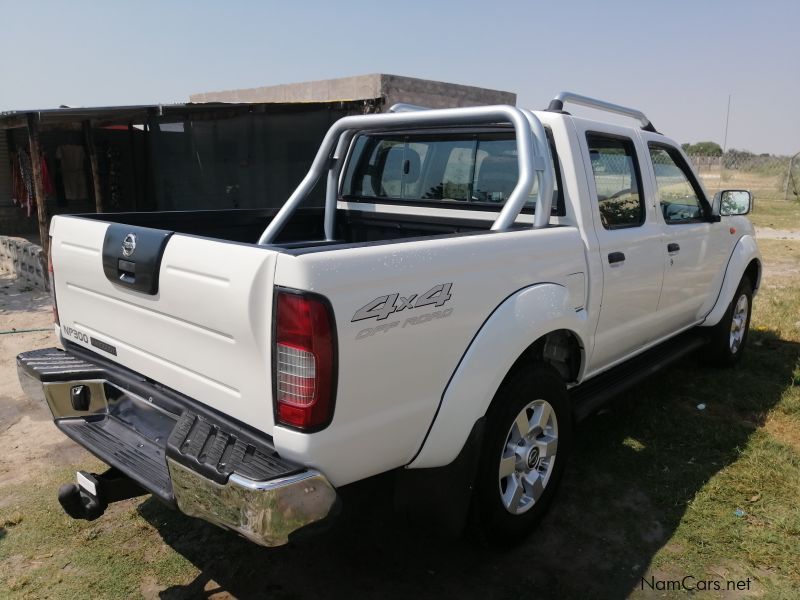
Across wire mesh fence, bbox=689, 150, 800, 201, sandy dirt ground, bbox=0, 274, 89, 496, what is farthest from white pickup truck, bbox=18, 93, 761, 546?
wire mesh fence, bbox=689, 150, 800, 201

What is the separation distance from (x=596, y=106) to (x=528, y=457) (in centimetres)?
215

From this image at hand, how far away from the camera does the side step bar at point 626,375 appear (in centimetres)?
345

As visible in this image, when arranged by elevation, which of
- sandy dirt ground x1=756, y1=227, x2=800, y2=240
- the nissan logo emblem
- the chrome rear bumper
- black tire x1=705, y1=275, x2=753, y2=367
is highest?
the nissan logo emblem

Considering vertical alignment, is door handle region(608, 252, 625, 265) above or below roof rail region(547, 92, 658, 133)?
below

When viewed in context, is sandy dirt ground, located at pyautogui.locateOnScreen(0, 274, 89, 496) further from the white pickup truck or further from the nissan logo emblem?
the nissan logo emblem

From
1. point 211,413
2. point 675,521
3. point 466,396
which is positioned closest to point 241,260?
point 211,413

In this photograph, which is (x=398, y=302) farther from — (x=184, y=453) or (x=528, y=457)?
(x=528, y=457)

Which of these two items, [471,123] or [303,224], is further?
[303,224]

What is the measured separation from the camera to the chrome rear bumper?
1979 millimetres

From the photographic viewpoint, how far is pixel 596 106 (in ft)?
12.5

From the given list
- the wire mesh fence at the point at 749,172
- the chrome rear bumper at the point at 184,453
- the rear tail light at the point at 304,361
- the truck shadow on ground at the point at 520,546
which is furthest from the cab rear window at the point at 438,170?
the wire mesh fence at the point at 749,172

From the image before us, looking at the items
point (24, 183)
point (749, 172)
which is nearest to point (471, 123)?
point (24, 183)

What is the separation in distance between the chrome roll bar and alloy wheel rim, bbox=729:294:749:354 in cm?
300

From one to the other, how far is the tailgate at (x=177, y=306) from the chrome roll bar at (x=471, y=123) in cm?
110
